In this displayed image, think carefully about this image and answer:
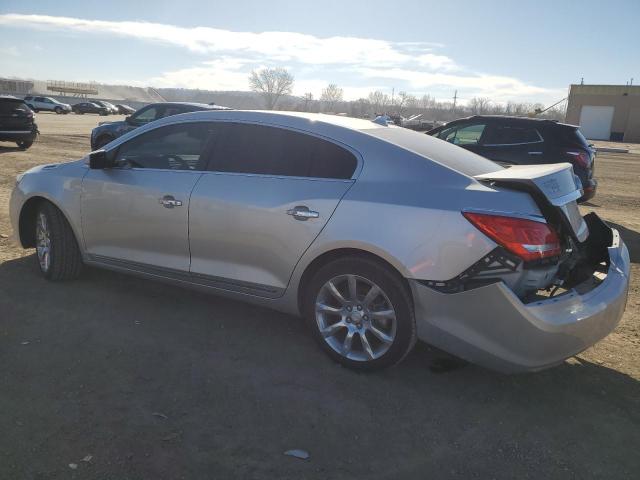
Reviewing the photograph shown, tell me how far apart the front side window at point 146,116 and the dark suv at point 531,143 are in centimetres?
822

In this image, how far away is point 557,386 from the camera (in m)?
3.45

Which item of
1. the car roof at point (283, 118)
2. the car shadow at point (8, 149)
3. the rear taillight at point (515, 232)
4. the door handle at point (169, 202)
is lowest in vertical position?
the car shadow at point (8, 149)

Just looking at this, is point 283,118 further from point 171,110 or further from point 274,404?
point 171,110

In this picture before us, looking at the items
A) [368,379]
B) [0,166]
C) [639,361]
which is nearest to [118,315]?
[368,379]

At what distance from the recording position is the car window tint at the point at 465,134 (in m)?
9.34

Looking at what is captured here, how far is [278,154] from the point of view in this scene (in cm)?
378

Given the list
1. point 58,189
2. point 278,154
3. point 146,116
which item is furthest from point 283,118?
point 146,116

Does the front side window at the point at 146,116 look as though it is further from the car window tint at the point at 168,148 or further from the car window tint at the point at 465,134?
the car window tint at the point at 168,148

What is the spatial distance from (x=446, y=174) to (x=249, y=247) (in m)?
1.41

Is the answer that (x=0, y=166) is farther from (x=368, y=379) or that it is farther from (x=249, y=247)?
(x=368, y=379)

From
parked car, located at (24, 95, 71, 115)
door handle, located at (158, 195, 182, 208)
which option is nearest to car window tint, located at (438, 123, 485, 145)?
door handle, located at (158, 195, 182, 208)

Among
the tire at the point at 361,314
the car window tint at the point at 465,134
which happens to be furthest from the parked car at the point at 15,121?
the tire at the point at 361,314

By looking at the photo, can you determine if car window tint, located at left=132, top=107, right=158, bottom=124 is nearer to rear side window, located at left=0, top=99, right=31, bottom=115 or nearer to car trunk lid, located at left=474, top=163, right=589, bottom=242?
rear side window, located at left=0, top=99, right=31, bottom=115

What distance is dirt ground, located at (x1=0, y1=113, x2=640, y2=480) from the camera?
8.57 feet
